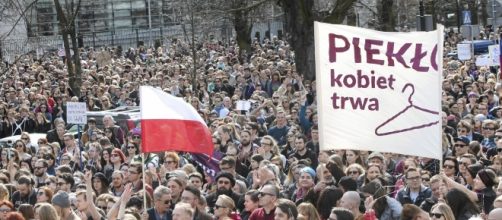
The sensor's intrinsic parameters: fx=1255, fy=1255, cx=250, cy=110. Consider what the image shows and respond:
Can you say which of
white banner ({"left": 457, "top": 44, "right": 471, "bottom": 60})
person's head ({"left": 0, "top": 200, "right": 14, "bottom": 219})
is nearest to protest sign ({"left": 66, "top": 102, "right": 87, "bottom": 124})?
person's head ({"left": 0, "top": 200, "right": 14, "bottom": 219})

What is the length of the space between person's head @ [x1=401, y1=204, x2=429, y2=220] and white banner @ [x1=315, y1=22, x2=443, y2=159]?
50cm

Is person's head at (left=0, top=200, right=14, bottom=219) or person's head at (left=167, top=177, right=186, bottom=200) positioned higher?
person's head at (left=167, top=177, right=186, bottom=200)

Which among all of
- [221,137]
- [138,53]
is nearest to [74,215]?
[221,137]

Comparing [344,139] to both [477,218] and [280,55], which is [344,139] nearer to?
[477,218]

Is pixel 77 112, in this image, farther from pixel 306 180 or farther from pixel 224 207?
pixel 224 207

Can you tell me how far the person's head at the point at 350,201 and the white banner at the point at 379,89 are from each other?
0.42m

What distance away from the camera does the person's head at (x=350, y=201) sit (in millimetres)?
10922

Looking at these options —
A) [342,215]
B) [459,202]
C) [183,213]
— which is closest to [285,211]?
[342,215]

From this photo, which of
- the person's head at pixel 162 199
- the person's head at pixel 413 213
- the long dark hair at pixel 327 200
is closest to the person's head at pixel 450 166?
the long dark hair at pixel 327 200

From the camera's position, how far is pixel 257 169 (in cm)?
1395

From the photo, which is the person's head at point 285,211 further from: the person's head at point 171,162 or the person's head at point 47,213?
the person's head at point 171,162

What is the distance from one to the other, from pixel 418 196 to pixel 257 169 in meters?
2.55

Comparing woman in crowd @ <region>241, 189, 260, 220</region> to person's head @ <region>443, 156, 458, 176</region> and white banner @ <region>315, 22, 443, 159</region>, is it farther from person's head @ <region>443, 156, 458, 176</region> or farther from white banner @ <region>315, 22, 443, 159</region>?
person's head @ <region>443, 156, 458, 176</region>

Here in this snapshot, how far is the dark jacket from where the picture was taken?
11844 millimetres
